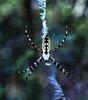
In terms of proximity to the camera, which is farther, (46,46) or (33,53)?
(33,53)

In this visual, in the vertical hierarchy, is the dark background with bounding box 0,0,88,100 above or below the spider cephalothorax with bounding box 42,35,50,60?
above

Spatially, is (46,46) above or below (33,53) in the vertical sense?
below

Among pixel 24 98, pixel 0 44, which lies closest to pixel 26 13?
pixel 0 44

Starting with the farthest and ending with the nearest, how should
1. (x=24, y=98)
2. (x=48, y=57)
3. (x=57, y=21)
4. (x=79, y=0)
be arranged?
(x=57, y=21) → (x=24, y=98) → (x=79, y=0) → (x=48, y=57)

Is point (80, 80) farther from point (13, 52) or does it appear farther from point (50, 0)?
point (13, 52)

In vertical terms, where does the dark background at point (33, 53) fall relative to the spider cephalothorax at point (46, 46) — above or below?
above

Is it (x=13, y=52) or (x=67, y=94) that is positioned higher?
(x=13, y=52)

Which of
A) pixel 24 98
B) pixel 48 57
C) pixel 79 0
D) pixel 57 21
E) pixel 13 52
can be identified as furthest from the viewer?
pixel 13 52

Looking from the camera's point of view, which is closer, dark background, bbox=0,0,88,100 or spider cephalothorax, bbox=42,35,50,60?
spider cephalothorax, bbox=42,35,50,60

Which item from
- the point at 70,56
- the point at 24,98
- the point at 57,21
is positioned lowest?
the point at 24,98

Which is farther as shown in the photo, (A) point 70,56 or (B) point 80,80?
(A) point 70,56

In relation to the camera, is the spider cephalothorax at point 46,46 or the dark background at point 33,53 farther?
the dark background at point 33,53
